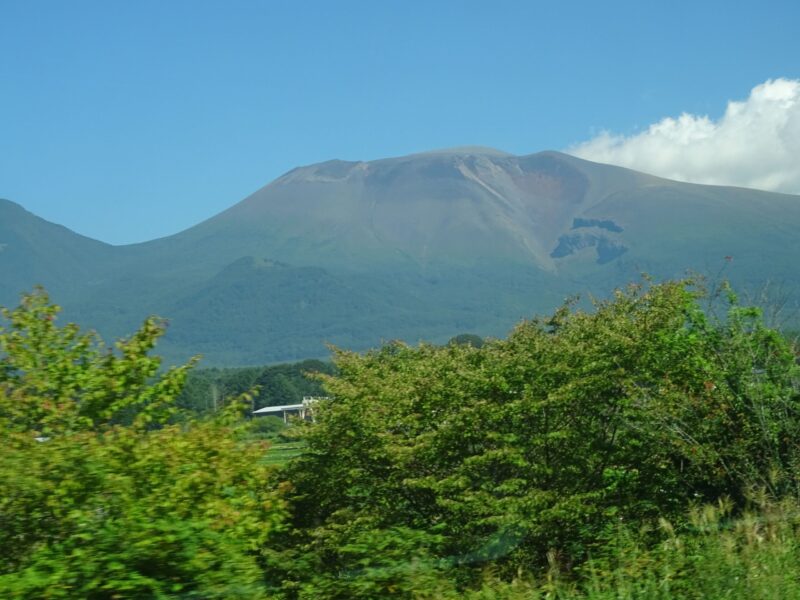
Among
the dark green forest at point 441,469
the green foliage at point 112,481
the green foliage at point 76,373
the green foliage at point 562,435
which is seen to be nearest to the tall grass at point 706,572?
the dark green forest at point 441,469

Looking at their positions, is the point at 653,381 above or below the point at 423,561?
above

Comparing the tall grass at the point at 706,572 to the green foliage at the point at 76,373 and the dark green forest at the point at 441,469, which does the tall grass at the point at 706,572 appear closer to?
the dark green forest at the point at 441,469

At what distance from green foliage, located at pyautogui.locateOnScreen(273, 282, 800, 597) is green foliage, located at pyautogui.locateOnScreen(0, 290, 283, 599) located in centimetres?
287

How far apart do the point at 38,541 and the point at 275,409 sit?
79452 mm

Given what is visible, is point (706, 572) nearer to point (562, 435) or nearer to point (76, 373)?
point (562, 435)

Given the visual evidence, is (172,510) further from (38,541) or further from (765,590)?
(765,590)

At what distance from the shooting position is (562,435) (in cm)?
1716

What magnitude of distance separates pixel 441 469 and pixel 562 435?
7.51ft

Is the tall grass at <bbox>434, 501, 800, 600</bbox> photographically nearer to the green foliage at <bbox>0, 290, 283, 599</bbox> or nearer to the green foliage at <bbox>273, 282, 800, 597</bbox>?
the green foliage at <bbox>0, 290, 283, 599</bbox>

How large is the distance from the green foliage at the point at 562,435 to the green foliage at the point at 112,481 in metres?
2.87

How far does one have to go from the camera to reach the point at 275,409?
86.4 m

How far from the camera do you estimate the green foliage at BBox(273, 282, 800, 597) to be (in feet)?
49.6

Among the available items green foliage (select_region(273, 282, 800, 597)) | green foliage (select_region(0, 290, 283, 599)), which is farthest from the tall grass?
green foliage (select_region(273, 282, 800, 597))

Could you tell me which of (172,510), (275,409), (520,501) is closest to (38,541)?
(172,510)
